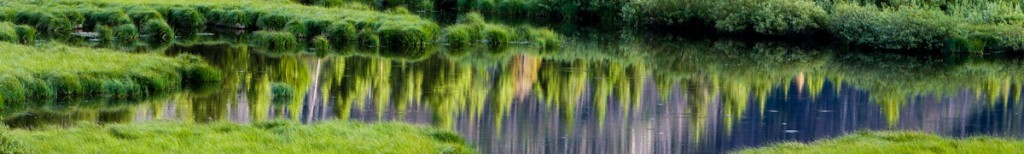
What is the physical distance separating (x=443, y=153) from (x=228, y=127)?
3934 mm

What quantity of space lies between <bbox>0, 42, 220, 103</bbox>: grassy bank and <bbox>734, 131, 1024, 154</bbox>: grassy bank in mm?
14611

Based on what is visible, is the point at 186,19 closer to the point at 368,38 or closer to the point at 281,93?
the point at 368,38

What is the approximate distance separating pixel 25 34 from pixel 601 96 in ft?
70.3

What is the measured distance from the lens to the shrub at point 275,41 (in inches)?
1983

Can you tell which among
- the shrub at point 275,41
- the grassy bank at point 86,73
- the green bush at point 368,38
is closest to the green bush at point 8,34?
the grassy bank at point 86,73

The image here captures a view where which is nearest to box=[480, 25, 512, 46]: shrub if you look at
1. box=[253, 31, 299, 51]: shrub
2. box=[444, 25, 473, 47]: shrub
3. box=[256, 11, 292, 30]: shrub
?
box=[444, 25, 473, 47]: shrub

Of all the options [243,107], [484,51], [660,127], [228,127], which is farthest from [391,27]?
[228,127]

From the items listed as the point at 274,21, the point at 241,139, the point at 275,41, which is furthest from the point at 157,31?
the point at 241,139

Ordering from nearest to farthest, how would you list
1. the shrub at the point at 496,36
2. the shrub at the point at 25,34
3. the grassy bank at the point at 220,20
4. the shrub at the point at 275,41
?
1. the shrub at the point at 25,34
2. the shrub at the point at 275,41
3. the grassy bank at the point at 220,20
4. the shrub at the point at 496,36

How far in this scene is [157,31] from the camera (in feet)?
177

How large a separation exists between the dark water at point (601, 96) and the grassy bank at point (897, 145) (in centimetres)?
148

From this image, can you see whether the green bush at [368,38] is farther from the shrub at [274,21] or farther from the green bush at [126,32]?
the green bush at [126,32]

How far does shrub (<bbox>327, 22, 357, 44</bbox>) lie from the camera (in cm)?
5325

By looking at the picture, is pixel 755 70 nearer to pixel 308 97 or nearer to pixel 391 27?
pixel 391 27
